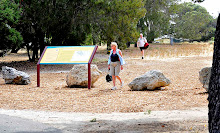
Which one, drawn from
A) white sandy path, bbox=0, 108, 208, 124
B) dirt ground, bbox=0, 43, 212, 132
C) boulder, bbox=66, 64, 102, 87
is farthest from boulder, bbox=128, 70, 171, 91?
white sandy path, bbox=0, 108, 208, 124

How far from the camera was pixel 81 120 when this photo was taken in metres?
7.85

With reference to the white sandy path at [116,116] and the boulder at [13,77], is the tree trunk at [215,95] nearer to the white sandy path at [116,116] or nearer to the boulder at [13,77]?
the white sandy path at [116,116]

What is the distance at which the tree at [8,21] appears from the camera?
18633 mm

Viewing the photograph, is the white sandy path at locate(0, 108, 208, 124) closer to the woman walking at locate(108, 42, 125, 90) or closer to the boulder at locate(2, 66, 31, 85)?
the woman walking at locate(108, 42, 125, 90)

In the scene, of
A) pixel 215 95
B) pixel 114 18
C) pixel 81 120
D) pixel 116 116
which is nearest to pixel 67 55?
pixel 116 116

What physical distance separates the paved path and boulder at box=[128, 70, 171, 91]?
3093 mm

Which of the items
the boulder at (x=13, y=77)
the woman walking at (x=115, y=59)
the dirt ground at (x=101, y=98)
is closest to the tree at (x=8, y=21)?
the dirt ground at (x=101, y=98)

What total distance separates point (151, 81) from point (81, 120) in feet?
14.2

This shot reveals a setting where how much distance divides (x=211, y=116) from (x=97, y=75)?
866cm

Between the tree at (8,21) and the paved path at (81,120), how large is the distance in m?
10.7

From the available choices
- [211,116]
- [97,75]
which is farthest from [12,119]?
[97,75]

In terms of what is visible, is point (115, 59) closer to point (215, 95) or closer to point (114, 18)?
point (215, 95)

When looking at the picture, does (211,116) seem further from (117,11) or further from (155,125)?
(117,11)

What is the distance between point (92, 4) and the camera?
68.9ft
